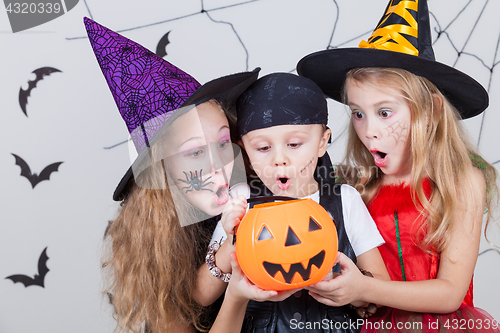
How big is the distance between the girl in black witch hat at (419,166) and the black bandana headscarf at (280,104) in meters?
0.21

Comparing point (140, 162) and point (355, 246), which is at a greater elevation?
point (140, 162)

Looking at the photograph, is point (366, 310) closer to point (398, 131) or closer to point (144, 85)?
point (398, 131)

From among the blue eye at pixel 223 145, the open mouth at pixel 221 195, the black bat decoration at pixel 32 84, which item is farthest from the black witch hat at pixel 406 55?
the black bat decoration at pixel 32 84

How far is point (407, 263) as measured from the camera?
60.8 inches

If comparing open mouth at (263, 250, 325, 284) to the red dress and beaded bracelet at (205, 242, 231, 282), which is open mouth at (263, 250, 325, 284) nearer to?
beaded bracelet at (205, 242, 231, 282)

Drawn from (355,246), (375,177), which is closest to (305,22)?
(375,177)

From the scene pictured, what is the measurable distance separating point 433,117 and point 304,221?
0.79 meters

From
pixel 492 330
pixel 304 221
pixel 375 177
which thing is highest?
pixel 304 221

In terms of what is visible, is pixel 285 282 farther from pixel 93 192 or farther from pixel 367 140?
pixel 93 192

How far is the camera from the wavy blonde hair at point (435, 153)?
4.80 feet

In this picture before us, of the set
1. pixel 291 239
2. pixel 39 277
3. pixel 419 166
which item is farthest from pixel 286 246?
pixel 39 277

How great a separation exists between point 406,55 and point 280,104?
471mm

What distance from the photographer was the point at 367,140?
1.50m

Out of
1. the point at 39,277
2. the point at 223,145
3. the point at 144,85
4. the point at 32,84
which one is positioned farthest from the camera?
the point at 39,277
